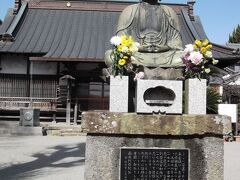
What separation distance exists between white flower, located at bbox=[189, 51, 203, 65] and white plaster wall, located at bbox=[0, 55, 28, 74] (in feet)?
54.3

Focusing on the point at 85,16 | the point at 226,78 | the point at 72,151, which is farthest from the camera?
the point at 226,78

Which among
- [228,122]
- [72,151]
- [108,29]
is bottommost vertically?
[72,151]

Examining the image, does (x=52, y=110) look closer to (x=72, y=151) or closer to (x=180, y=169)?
(x=72, y=151)

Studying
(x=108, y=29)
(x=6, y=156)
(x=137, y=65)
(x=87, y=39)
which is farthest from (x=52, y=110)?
(x=137, y=65)

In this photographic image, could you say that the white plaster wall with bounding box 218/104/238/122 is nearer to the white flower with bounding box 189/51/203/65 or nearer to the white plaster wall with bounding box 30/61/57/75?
the white plaster wall with bounding box 30/61/57/75

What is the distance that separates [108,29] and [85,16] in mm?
2381

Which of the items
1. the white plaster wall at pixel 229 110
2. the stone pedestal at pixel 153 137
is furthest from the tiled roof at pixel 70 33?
the stone pedestal at pixel 153 137

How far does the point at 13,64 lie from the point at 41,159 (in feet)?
37.8

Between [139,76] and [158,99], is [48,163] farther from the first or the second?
[158,99]

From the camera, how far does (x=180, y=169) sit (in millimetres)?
5273

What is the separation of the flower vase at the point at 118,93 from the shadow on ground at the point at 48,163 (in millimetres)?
3329

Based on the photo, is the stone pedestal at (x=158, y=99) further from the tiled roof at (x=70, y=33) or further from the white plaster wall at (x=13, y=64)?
the white plaster wall at (x=13, y=64)

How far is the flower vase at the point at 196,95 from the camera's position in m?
5.42

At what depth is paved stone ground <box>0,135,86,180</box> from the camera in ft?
26.9
